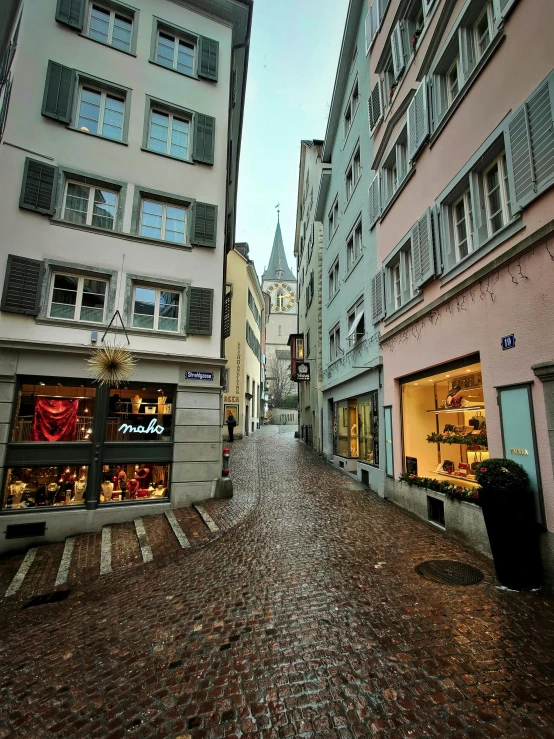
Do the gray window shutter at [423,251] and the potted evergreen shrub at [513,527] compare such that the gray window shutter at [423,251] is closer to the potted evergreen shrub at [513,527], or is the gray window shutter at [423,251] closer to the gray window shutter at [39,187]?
the potted evergreen shrub at [513,527]

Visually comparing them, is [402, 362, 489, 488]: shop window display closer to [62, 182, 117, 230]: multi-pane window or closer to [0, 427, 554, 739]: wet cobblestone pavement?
[0, 427, 554, 739]: wet cobblestone pavement

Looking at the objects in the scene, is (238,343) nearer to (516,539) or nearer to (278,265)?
(516,539)

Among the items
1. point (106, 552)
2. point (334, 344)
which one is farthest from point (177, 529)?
point (334, 344)

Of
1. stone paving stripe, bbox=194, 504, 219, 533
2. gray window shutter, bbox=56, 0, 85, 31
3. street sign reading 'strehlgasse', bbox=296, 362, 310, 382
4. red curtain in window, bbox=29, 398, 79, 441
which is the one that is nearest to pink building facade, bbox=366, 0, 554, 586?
stone paving stripe, bbox=194, 504, 219, 533

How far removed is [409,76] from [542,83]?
583 cm

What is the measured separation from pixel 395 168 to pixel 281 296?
252ft

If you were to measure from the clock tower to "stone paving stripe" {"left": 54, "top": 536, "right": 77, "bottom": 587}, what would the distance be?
66.4 metres

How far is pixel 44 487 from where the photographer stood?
28.3 ft

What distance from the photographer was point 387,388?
10.2 metres

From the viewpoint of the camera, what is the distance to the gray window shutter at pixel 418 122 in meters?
8.16

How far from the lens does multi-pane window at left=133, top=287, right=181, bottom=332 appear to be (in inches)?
396

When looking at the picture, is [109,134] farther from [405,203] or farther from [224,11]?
[405,203]

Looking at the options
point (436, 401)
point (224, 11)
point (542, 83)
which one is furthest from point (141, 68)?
point (436, 401)

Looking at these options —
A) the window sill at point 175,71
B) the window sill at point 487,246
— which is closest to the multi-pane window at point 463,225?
the window sill at point 487,246
